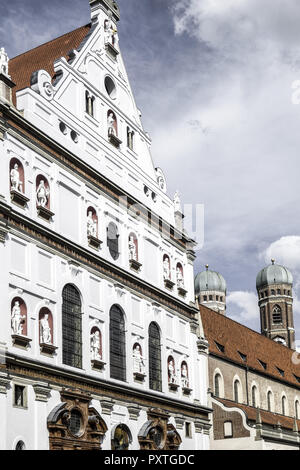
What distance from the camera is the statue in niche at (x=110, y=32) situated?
133 feet

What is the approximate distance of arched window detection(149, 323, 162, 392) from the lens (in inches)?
1497

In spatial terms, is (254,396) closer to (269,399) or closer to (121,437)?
(269,399)

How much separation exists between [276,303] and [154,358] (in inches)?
2905

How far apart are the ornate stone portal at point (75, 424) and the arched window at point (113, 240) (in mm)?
7499

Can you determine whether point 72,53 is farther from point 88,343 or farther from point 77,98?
point 88,343

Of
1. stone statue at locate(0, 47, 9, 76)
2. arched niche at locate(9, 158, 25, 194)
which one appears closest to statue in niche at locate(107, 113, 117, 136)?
stone statue at locate(0, 47, 9, 76)

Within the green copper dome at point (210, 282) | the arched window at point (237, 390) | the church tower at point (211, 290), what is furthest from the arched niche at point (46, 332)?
the green copper dome at point (210, 282)

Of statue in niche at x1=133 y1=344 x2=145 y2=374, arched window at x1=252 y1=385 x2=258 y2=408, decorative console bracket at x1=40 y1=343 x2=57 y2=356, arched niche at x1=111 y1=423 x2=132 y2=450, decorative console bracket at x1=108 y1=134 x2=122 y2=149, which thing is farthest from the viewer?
arched window at x1=252 y1=385 x2=258 y2=408

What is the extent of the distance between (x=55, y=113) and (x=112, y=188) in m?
4.90

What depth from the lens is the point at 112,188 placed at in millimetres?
37062

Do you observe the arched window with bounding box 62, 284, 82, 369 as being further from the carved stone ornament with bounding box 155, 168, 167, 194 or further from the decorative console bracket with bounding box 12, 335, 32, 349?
the carved stone ornament with bounding box 155, 168, 167, 194

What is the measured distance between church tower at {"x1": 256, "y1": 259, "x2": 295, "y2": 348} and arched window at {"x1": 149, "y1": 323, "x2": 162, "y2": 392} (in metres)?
70.0

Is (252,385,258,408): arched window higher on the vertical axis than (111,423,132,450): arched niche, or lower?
higher

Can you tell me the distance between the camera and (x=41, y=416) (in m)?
29.3
